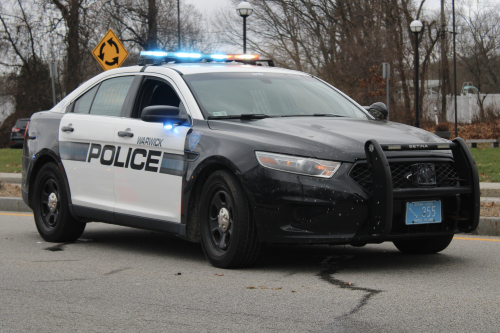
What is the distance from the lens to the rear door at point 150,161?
6.62 m

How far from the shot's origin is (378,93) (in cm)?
3375

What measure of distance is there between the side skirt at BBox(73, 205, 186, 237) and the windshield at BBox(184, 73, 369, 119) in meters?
1.00

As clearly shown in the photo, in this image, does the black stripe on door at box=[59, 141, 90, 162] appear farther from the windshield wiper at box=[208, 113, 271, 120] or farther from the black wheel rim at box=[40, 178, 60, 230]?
the windshield wiper at box=[208, 113, 271, 120]

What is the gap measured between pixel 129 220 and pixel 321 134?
2152mm

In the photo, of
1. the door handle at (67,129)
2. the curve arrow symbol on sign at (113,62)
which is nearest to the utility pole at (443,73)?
the curve arrow symbol on sign at (113,62)

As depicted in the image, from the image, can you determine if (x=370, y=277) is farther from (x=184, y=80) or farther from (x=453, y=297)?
(x=184, y=80)

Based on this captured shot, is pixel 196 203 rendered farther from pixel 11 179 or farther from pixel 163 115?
pixel 11 179

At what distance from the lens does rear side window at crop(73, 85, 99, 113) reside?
8.06 m

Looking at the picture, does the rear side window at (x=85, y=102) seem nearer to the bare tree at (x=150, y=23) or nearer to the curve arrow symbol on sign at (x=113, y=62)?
the curve arrow symbol on sign at (x=113, y=62)

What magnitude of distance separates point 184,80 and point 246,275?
79.0 inches

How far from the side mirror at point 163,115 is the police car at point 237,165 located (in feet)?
0.04

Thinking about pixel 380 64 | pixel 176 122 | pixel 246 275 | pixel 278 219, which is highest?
pixel 380 64

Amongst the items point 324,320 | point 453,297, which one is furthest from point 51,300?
point 453,297

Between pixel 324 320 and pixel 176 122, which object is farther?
pixel 176 122
